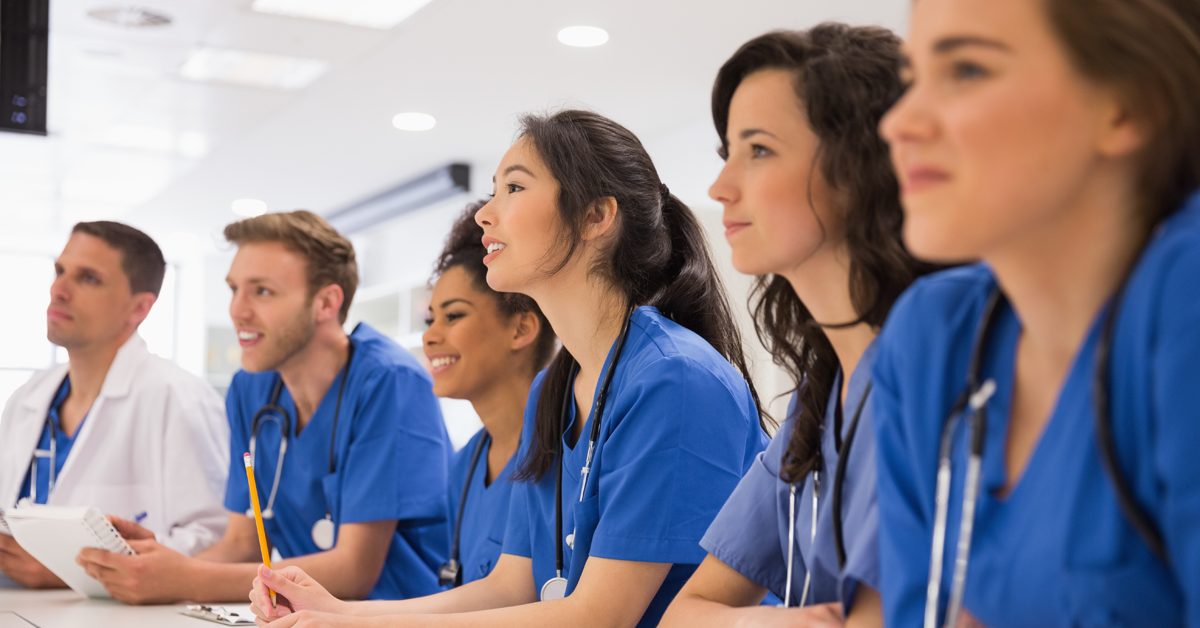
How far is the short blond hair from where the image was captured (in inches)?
105

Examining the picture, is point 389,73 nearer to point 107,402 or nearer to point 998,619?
point 107,402

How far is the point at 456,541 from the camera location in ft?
7.45

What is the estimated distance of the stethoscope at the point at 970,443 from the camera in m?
0.74

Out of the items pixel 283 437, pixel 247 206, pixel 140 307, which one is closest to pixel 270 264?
pixel 283 437

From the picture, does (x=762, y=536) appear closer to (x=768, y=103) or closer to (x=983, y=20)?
(x=768, y=103)

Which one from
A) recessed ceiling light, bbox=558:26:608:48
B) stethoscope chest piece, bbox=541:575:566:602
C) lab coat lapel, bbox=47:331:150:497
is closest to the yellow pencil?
stethoscope chest piece, bbox=541:575:566:602

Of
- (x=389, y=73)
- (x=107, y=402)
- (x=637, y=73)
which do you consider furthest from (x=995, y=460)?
(x=389, y=73)

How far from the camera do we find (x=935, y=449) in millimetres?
883

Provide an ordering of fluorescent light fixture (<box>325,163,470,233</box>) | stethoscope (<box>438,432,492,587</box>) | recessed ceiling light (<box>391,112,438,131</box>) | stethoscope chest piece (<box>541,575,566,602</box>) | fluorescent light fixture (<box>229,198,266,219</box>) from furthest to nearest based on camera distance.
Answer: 1. fluorescent light fixture (<box>229,198,266,219</box>)
2. fluorescent light fixture (<box>325,163,470,233</box>)
3. recessed ceiling light (<box>391,112,438,131</box>)
4. stethoscope (<box>438,432,492,587</box>)
5. stethoscope chest piece (<box>541,575,566,602</box>)

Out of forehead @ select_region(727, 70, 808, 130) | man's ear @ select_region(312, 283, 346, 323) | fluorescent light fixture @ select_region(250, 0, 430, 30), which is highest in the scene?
fluorescent light fixture @ select_region(250, 0, 430, 30)

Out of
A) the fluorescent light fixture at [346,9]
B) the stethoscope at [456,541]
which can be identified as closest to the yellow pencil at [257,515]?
the stethoscope at [456,541]

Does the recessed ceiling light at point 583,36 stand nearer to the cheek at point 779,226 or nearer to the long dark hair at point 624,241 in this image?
the long dark hair at point 624,241

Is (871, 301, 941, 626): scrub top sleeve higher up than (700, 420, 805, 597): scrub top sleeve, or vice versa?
(871, 301, 941, 626): scrub top sleeve

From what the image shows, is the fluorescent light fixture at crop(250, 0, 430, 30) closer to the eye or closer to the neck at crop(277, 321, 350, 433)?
the neck at crop(277, 321, 350, 433)
